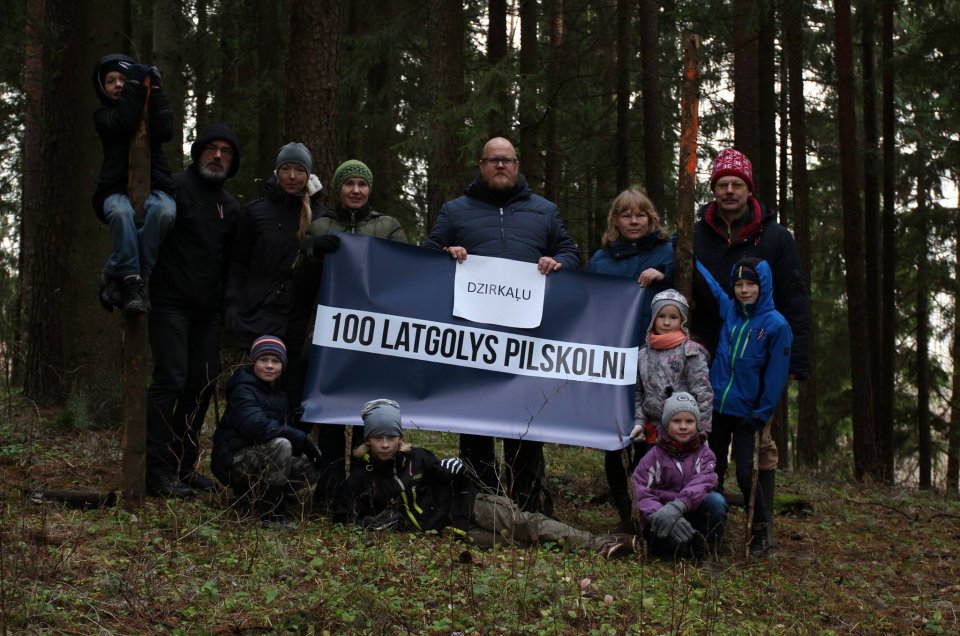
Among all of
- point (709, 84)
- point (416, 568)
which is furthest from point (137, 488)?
point (709, 84)

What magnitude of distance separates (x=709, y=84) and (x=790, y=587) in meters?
15.8

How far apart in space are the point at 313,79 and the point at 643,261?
3465 millimetres

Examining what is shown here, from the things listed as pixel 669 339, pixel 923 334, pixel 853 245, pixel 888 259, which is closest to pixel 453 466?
pixel 669 339

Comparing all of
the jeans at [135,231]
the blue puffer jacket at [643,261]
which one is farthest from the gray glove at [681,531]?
the jeans at [135,231]

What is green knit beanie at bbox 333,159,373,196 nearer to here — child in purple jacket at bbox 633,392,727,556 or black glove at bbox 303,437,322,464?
black glove at bbox 303,437,322,464

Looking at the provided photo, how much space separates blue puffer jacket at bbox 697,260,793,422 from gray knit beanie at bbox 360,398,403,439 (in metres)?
2.13

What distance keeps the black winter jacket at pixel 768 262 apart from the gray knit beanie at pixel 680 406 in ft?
2.60

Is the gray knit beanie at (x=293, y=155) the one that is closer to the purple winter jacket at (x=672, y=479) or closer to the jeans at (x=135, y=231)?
the jeans at (x=135, y=231)

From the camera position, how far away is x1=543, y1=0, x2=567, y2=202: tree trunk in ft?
51.4

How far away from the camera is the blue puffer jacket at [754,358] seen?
6.35m

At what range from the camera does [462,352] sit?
274 inches

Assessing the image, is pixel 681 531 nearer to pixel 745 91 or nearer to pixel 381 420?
pixel 381 420

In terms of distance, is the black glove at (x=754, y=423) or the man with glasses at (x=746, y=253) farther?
the man with glasses at (x=746, y=253)

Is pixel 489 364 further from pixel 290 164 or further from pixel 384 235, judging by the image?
pixel 290 164
